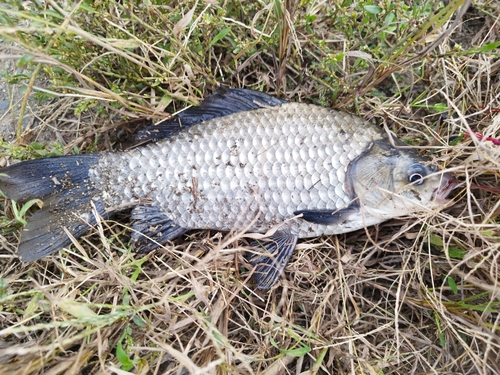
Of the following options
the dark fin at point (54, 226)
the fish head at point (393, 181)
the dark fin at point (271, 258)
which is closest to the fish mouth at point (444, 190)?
the fish head at point (393, 181)

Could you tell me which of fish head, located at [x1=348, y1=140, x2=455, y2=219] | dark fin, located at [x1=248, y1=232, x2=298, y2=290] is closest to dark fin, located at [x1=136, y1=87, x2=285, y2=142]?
fish head, located at [x1=348, y1=140, x2=455, y2=219]

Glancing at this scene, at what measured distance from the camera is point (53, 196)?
2.27 m

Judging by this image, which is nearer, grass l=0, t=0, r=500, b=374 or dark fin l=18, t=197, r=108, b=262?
grass l=0, t=0, r=500, b=374

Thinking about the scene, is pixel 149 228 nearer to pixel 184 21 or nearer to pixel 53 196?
pixel 53 196

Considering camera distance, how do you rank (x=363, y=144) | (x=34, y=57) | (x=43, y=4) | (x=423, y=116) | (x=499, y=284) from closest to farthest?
(x=34, y=57), (x=499, y=284), (x=43, y=4), (x=363, y=144), (x=423, y=116)

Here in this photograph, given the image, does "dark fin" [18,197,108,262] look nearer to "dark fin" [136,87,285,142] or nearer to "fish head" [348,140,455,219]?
"dark fin" [136,87,285,142]

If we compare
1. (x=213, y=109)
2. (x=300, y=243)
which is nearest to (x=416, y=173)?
(x=300, y=243)

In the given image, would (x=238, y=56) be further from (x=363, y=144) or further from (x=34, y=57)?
(x=34, y=57)

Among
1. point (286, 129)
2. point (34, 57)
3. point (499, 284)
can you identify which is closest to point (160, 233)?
point (286, 129)

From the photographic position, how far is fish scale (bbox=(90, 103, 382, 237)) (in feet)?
7.25

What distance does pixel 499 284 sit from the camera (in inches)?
74.3

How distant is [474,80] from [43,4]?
99.1 inches

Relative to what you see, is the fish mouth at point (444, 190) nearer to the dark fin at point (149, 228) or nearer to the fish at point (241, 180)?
the fish at point (241, 180)

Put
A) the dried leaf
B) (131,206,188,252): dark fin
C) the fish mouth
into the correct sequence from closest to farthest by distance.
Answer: the dried leaf → the fish mouth → (131,206,188,252): dark fin
